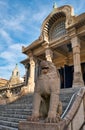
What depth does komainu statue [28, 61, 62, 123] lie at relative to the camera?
13.7 ft

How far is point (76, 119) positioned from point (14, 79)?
2955 cm

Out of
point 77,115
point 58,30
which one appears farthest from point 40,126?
point 58,30

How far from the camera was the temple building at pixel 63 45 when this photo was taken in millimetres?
11695

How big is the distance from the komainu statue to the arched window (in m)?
9.81

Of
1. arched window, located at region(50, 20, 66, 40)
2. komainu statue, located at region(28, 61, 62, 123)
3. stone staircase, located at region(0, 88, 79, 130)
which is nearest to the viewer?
komainu statue, located at region(28, 61, 62, 123)

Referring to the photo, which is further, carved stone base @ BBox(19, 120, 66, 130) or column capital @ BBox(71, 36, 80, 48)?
column capital @ BBox(71, 36, 80, 48)

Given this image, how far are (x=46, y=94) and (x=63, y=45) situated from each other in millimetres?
10183

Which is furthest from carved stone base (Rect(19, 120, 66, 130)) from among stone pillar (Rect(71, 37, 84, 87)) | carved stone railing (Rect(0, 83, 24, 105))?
carved stone railing (Rect(0, 83, 24, 105))

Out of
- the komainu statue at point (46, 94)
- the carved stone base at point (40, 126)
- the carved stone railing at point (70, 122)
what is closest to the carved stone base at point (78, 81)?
the carved stone railing at point (70, 122)

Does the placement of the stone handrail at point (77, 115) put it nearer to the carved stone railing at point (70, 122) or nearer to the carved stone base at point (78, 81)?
the carved stone railing at point (70, 122)

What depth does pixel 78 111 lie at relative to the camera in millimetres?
4891

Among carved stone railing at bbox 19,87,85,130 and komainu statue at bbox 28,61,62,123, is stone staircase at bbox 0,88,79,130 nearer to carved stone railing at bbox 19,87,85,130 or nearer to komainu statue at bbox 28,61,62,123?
carved stone railing at bbox 19,87,85,130

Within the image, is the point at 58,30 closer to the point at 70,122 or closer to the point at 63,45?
the point at 63,45

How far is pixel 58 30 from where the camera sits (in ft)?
47.0
